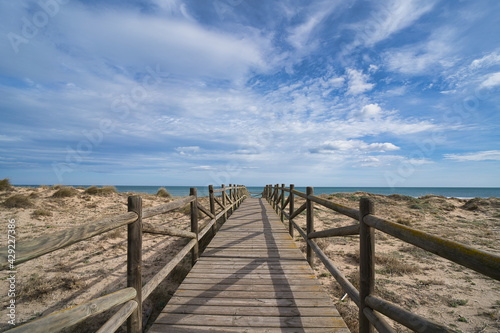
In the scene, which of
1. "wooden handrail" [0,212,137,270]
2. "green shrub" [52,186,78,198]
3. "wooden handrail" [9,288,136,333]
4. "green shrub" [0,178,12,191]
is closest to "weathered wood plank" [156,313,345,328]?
"wooden handrail" [9,288,136,333]

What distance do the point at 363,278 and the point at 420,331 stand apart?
0.84 metres

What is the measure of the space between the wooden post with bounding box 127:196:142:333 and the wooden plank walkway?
0.23 m

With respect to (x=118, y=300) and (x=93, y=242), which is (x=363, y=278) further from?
(x=93, y=242)

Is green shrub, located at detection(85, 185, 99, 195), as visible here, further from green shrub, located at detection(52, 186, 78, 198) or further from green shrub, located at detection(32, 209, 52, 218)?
green shrub, located at detection(32, 209, 52, 218)

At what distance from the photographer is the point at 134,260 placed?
2422mm

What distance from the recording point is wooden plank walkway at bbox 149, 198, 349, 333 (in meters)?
2.60

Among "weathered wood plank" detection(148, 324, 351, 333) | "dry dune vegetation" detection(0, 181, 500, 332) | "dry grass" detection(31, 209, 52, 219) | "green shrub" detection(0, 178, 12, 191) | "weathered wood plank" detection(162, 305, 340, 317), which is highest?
"green shrub" detection(0, 178, 12, 191)

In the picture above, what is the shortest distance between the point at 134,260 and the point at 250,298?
1.66 meters

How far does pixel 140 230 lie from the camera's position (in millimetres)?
2490

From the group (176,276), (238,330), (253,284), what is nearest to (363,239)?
(238,330)

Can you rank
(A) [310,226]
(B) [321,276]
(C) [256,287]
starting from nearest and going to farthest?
1. (C) [256,287]
2. (A) [310,226]
3. (B) [321,276]

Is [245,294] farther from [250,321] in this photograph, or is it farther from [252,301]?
[250,321]

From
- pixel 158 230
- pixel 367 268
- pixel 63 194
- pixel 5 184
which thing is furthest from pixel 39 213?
pixel 367 268

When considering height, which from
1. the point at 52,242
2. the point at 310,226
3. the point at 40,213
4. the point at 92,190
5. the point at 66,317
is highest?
the point at 52,242
